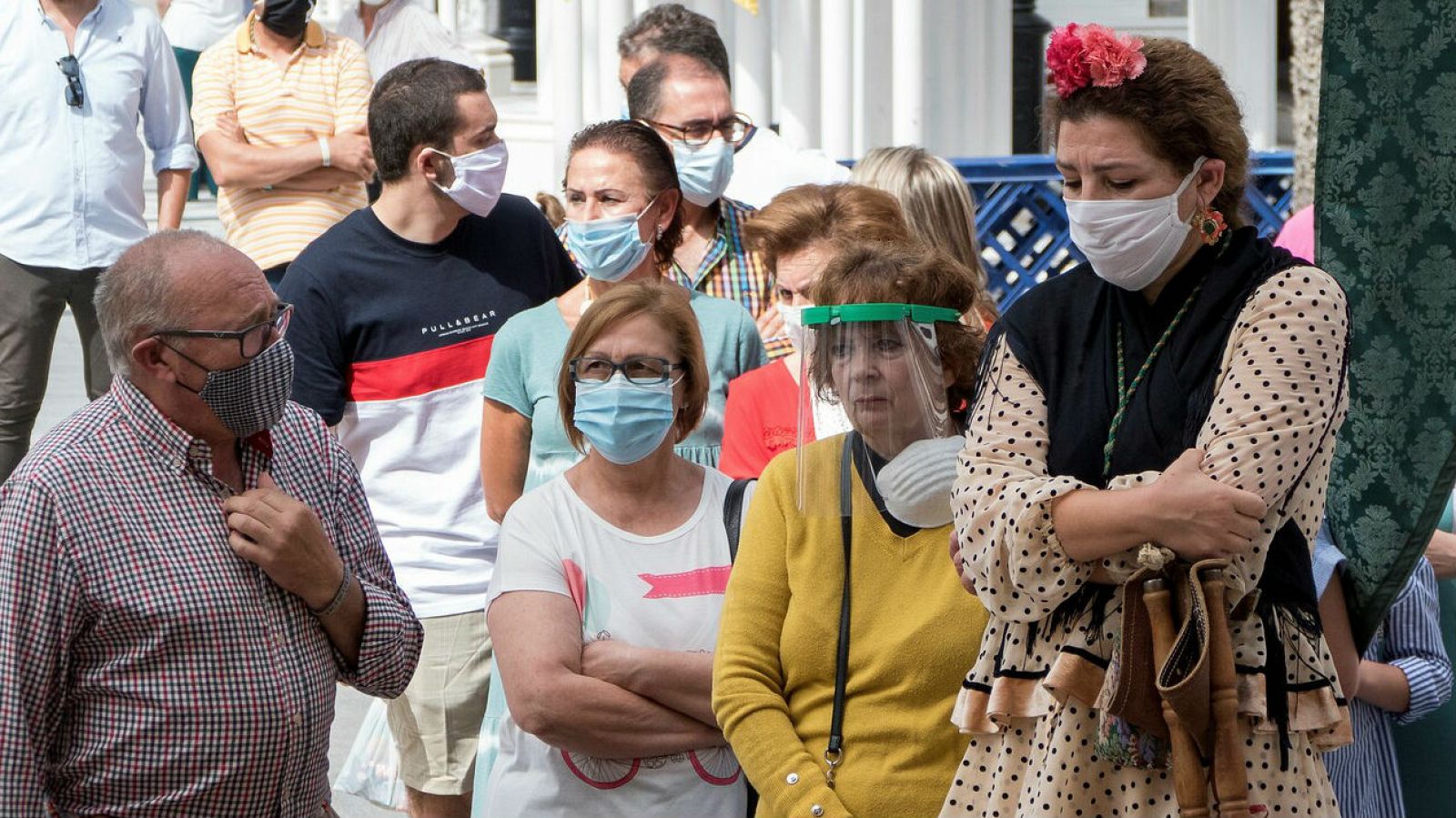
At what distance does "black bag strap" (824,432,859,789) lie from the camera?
3.20 metres

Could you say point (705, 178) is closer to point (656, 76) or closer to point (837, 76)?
point (656, 76)

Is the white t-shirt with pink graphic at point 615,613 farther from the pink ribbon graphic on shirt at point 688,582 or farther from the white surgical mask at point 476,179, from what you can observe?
the white surgical mask at point 476,179

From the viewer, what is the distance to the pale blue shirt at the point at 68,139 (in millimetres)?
7137

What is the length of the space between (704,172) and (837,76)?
4.71 metres

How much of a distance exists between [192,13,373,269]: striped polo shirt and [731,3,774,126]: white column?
12.3 feet

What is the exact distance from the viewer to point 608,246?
185 inches

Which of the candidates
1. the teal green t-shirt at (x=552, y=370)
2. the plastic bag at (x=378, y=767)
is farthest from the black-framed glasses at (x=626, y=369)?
the plastic bag at (x=378, y=767)

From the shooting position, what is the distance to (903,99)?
10.2 meters

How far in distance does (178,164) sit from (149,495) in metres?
4.73

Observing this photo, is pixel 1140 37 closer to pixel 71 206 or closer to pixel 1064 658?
pixel 1064 658

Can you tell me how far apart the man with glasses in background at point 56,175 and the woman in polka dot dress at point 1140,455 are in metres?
5.22

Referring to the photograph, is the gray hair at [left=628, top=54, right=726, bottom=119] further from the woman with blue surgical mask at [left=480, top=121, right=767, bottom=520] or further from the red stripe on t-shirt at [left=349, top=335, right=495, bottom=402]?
the red stripe on t-shirt at [left=349, top=335, right=495, bottom=402]

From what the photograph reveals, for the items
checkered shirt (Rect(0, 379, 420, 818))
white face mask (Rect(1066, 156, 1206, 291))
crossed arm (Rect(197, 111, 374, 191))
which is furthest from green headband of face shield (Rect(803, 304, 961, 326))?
crossed arm (Rect(197, 111, 374, 191))

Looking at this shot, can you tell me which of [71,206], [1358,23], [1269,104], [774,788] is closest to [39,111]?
[71,206]
